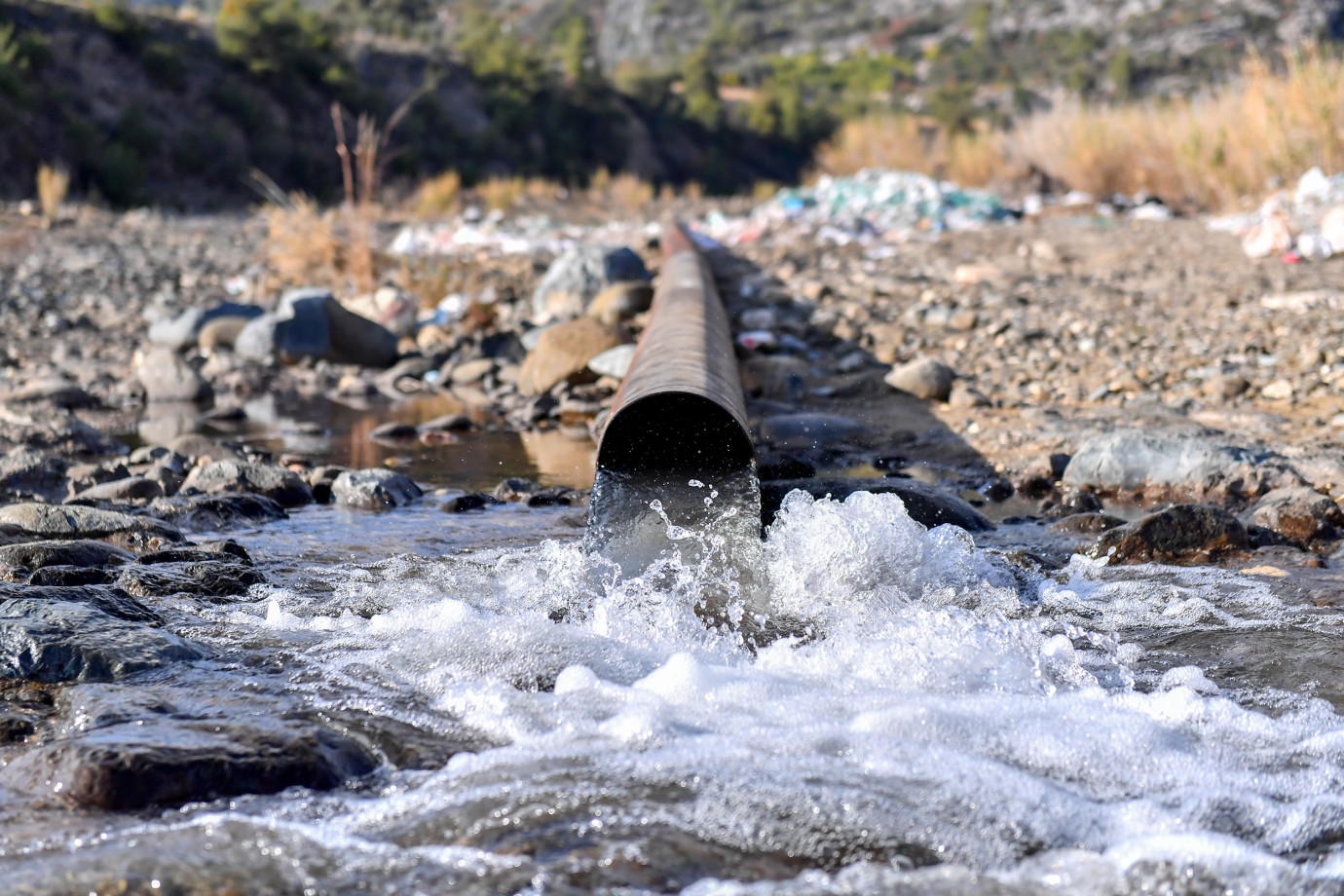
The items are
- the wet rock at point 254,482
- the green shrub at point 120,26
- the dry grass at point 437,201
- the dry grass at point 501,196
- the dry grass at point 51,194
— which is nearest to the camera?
the wet rock at point 254,482

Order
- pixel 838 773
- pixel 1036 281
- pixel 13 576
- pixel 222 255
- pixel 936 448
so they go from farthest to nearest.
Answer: pixel 222 255, pixel 1036 281, pixel 936 448, pixel 13 576, pixel 838 773

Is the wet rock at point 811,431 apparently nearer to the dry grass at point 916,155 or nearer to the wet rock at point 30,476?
the wet rock at point 30,476

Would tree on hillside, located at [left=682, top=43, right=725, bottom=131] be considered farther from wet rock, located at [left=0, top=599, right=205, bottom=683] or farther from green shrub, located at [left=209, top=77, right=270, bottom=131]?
wet rock, located at [left=0, top=599, right=205, bottom=683]

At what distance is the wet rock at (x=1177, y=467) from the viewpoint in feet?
12.7

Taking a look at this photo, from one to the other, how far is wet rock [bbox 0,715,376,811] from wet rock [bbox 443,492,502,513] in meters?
1.88

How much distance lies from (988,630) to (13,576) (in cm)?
229

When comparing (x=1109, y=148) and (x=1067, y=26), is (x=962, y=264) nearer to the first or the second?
(x=1109, y=148)

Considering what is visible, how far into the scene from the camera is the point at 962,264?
848 centimetres

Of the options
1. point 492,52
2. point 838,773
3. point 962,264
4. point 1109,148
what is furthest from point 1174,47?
point 838,773

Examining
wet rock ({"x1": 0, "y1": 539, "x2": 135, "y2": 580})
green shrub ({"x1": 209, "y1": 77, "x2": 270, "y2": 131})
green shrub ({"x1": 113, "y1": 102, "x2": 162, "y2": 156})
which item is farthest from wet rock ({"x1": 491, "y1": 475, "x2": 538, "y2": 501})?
green shrub ({"x1": 209, "y1": 77, "x2": 270, "y2": 131})

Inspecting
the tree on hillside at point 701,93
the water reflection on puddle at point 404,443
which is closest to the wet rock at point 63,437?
the water reflection on puddle at point 404,443

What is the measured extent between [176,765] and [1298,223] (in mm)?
7983

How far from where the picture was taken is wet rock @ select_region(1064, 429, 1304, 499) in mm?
3873

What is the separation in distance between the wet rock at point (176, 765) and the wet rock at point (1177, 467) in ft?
8.94
